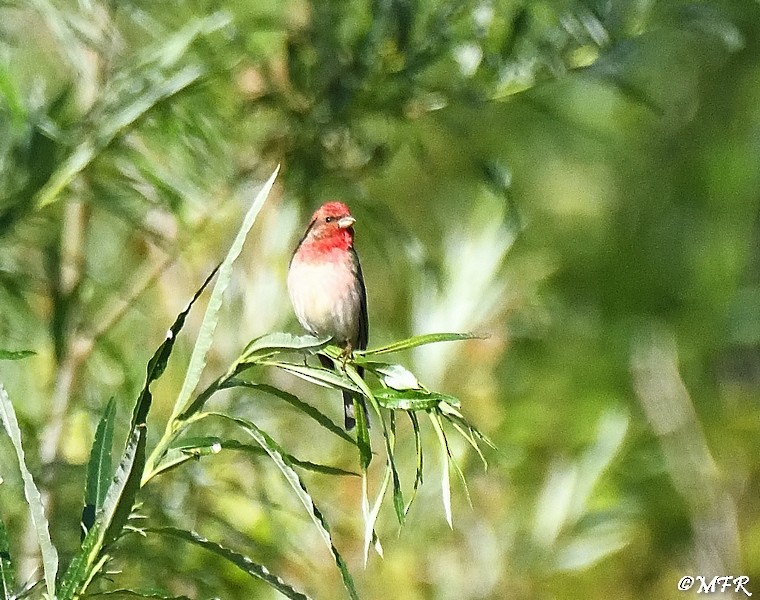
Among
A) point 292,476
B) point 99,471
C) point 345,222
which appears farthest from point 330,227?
point 292,476

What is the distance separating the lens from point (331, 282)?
9.36 feet

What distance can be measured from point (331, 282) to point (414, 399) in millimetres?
1790

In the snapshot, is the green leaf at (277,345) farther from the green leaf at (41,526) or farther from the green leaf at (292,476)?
the green leaf at (41,526)

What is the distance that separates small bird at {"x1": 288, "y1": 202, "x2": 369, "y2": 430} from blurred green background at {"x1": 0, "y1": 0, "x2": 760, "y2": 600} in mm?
92

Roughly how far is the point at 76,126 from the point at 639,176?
393cm

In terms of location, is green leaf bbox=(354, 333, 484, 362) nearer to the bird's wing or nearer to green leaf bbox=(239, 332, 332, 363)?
green leaf bbox=(239, 332, 332, 363)

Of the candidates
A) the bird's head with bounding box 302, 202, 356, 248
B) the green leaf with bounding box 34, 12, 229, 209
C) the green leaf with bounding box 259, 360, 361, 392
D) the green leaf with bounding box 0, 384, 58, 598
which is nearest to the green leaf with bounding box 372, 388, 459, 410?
the green leaf with bounding box 259, 360, 361, 392

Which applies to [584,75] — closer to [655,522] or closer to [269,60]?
[269,60]

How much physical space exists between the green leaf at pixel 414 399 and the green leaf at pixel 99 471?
256 millimetres

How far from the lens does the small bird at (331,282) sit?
2777 millimetres

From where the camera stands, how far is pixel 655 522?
14.3 ft

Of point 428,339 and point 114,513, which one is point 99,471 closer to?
point 114,513

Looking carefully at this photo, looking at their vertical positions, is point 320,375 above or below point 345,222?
above

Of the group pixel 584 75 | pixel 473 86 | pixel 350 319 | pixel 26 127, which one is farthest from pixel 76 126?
pixel 350 319
